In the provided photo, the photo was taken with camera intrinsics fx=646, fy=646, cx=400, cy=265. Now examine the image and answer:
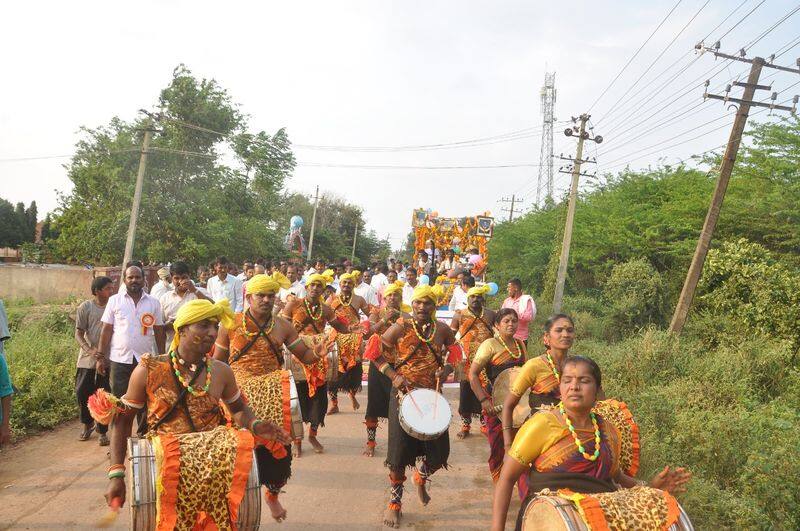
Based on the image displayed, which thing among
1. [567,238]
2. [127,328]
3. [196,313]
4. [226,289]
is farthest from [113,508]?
[567,238]

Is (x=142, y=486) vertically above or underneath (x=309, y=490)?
above

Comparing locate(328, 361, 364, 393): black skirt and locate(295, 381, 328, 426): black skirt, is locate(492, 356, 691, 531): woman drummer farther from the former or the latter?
locate(328, 361, 364, 393): black skirt

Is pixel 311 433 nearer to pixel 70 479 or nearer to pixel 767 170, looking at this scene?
pixel 70 479

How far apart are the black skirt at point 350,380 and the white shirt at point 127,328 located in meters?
3.15

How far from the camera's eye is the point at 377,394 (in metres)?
7.42

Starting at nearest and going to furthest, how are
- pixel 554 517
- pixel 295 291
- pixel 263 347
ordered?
pixel 554 517, pixel 263 347, pixel 295 291

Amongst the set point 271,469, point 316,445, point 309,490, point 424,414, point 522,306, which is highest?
point 522,306

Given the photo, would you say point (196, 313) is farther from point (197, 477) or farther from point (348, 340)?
point (348, 340)

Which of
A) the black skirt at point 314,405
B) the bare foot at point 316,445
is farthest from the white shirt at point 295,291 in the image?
the bare foot at point 316,445

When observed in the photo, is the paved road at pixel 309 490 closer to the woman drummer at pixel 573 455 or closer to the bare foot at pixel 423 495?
the bare foot at pixel 423 495

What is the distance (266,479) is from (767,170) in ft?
54.6

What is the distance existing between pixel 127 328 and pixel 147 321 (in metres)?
0.41

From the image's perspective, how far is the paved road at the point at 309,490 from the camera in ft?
17.6

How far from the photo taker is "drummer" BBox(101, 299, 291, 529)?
316 centimetres
